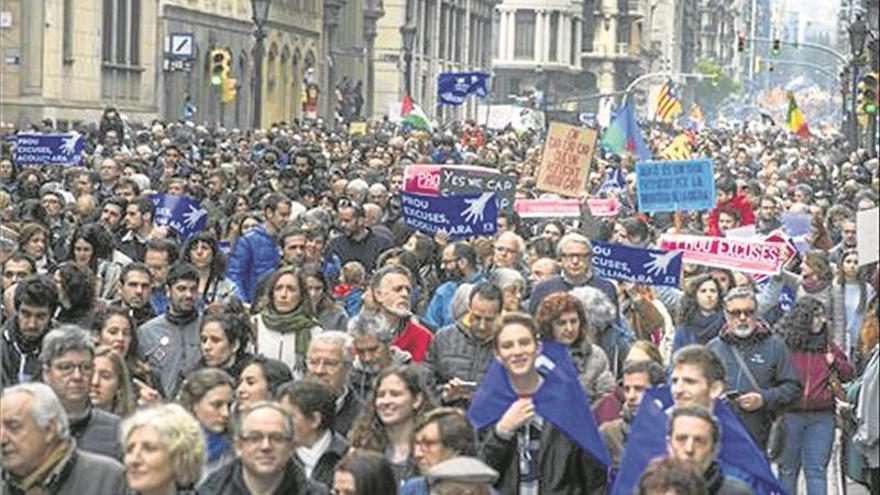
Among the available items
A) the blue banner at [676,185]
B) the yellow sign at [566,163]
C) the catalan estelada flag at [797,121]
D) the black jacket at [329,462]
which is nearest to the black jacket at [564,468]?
the black jacket at [329,462]

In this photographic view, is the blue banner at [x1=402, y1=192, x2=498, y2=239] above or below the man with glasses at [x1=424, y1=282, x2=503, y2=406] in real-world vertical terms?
above

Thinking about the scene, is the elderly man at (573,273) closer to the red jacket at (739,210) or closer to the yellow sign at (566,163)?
the red jacket at (739,210)

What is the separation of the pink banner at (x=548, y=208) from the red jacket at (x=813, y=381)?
871cm

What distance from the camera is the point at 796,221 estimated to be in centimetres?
2395

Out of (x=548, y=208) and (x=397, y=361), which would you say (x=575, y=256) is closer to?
(x=397, y=361)

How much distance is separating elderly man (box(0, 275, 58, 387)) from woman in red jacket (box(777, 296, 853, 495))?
4170 mm

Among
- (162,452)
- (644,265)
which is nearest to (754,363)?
(644,265)

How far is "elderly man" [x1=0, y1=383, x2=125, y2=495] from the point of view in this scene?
9203 mm

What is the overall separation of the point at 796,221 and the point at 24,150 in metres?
7.04

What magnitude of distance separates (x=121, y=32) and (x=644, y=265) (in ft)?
125

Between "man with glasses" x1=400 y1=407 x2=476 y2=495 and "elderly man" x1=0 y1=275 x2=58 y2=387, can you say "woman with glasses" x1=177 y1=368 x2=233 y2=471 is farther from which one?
"elderly man" x1=0 y1=275 x2=58 y2=387

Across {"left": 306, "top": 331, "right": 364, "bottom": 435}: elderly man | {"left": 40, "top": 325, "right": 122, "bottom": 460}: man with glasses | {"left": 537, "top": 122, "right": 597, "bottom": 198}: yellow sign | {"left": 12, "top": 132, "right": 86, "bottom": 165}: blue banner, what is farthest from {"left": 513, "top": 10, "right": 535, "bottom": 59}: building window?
{"left": 40, "top": 325, "right": 122, "bottom": 460}: man with glasses

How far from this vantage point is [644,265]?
16.8 metres

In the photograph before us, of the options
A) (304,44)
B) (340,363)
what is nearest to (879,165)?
(340,363)
